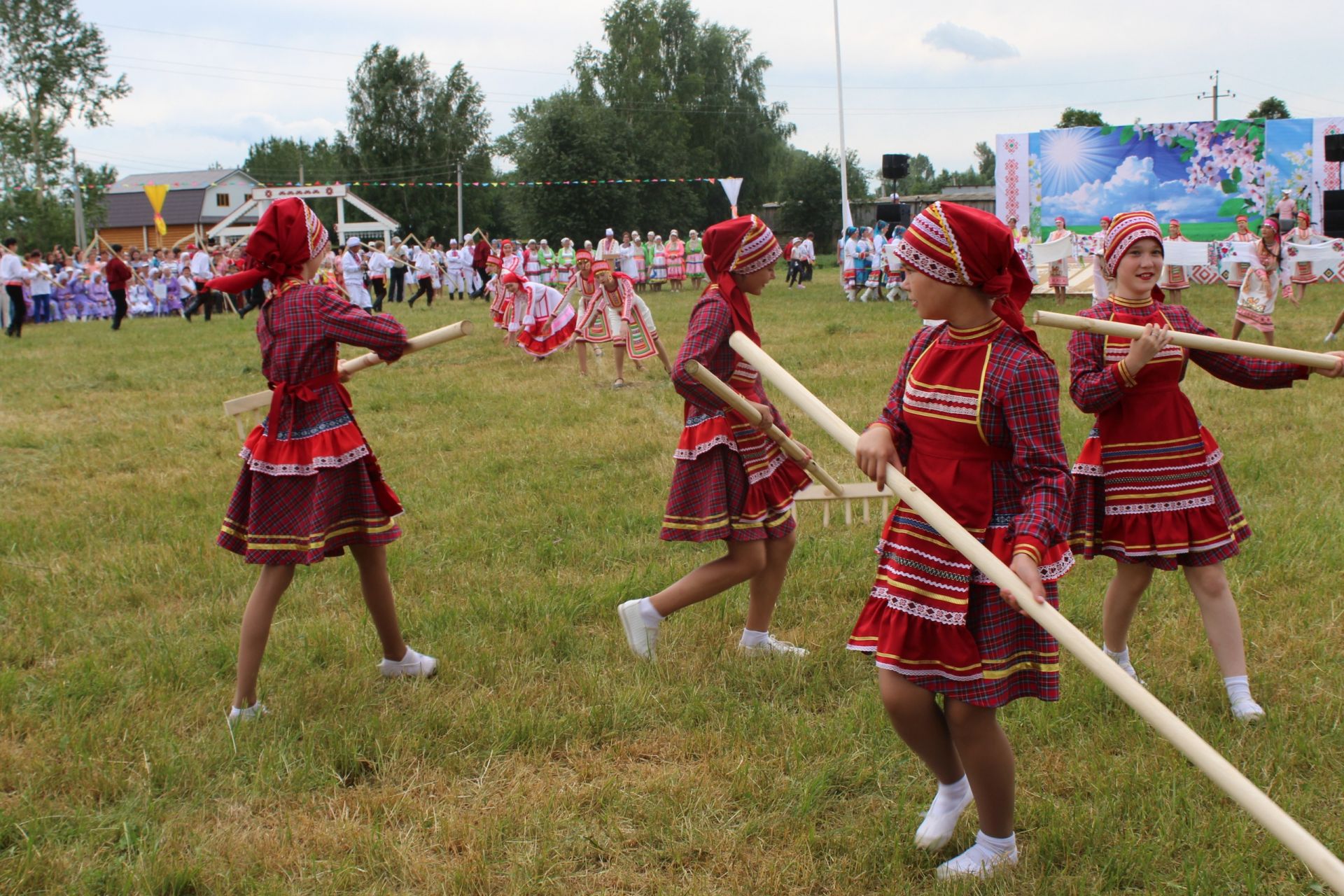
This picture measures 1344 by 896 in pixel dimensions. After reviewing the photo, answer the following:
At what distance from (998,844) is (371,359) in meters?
2.76

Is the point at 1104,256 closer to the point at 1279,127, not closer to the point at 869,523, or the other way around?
the point at 869,523

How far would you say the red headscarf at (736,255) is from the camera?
4.29m

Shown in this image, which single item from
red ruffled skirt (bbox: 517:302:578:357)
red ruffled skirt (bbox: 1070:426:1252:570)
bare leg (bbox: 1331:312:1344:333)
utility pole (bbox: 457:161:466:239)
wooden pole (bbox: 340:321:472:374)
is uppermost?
utility pole (bbox: 457:161:466:239)

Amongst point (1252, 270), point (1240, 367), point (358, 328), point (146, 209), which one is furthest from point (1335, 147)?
point (146, 209)

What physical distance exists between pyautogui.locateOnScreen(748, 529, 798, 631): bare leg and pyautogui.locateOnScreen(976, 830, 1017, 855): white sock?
1.73m

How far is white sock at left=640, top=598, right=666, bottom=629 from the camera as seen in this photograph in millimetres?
4715

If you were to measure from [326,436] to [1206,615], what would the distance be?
3331 mm

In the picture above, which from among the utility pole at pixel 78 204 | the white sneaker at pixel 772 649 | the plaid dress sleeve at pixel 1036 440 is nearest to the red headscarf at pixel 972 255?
the plaid dress sleeve at pixel 1036 440

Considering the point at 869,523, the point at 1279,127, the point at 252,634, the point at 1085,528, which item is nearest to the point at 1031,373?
the point at 1085,528

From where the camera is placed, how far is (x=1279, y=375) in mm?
3773

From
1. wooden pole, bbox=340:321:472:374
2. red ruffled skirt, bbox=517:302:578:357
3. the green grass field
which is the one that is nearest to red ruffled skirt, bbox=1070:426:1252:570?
the green grass field

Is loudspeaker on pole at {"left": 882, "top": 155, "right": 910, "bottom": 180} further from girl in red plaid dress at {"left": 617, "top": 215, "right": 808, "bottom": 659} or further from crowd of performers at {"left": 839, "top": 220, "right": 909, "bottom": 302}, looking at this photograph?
girl in red plaid dress at {"left": 617, "top": 215, "right": 808, "bottom": 659}

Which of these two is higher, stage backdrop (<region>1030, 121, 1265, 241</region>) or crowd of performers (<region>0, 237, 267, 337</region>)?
stage backdrop (<region>1030, 121, 1265, 241</region>)

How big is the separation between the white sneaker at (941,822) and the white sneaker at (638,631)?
1.73 metres
